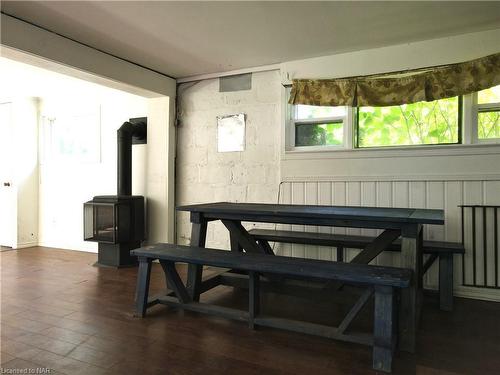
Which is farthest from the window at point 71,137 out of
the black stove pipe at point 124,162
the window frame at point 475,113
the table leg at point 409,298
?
the window frame at point 475,113

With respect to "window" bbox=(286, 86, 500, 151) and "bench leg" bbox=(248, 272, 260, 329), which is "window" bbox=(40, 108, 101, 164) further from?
"bench leg" bbox=(248, 272, 260, 329)

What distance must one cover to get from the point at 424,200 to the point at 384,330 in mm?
1803

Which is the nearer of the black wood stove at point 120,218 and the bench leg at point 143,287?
the bench leg at point 143,287

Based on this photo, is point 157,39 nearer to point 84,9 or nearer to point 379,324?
point 84,9

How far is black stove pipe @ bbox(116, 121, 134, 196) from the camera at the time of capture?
4.50 meters

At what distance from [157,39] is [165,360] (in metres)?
2.83

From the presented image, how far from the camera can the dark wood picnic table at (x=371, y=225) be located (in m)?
2.21

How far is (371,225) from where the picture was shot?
238 cm

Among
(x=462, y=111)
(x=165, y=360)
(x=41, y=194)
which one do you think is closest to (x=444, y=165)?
(x=462, y=111)

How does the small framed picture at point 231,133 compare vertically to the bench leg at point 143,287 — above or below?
above

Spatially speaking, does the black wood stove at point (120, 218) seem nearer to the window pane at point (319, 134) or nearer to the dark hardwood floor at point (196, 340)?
the dark hardwood floor at point (196, 340)

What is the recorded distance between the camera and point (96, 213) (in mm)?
4395

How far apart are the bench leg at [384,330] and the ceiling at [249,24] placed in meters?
2.15

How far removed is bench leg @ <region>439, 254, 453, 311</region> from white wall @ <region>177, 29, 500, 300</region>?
18.8 inches
